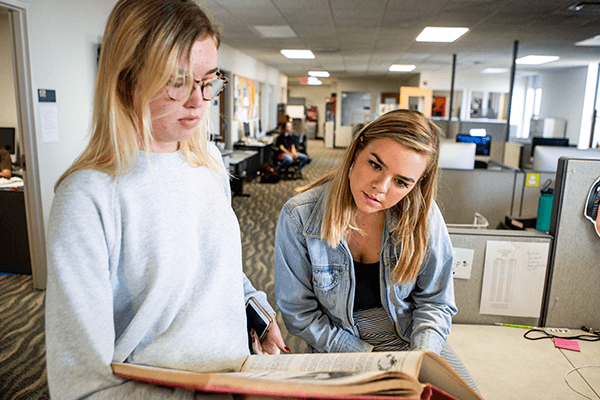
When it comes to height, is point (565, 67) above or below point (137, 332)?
above

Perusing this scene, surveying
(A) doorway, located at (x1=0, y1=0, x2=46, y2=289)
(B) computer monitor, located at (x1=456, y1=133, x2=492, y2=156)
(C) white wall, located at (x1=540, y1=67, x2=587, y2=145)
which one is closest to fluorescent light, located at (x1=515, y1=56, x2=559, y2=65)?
(C) white wall, located at (x1=540, y1=67, x2=587, y2=145)

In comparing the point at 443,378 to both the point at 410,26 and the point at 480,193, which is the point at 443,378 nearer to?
the point at 480,193

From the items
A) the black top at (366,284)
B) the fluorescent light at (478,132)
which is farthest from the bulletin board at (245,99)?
the black top at (366,284)

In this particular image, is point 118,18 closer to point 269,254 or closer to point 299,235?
point 299,235

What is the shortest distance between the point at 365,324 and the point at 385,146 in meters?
0.56

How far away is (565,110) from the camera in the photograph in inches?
404

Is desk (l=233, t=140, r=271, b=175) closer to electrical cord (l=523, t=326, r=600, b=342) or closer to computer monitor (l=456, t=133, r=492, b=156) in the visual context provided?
computer monitor (l=456, t=133, r=492, b=156)

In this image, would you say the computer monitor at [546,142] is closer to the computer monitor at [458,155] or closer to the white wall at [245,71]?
the computer monitor at [458,155]

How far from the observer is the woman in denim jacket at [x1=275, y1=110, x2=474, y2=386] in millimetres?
1223

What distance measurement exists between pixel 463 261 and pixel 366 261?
0.57 meters

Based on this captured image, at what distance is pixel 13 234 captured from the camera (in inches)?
137

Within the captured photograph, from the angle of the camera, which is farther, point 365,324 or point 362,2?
point 362,2

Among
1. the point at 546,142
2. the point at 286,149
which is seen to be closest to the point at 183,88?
the point at 546,142

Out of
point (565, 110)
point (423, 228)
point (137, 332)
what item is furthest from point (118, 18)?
point (565, 110)
